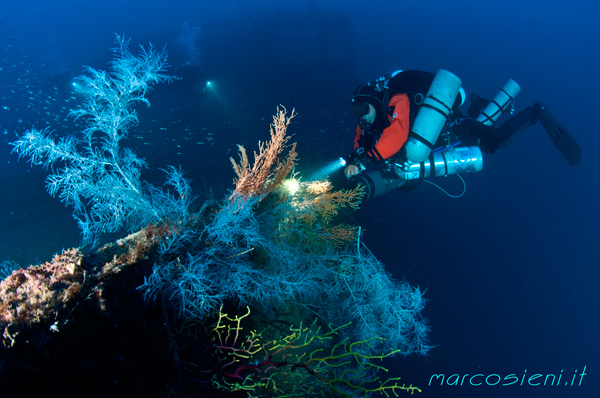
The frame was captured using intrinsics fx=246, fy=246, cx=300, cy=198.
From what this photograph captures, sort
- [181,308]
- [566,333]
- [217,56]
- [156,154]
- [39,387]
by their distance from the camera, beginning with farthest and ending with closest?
[566,333]
[217,56]
[156,154]
[181,308]
[39,387]

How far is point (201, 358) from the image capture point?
7.64 ft

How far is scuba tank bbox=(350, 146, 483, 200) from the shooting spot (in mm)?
5387

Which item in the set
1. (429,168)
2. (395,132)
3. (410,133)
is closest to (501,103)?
(429,168)

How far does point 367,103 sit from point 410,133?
1.02 metres

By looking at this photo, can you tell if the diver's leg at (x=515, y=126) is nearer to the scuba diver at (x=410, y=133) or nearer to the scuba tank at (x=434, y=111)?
the scuba diver at (x=410, y=133)

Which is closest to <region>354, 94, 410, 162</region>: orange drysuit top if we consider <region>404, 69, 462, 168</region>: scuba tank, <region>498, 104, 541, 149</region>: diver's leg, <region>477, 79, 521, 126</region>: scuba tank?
<region>404, 69, 462, 168</region>: scuba tank

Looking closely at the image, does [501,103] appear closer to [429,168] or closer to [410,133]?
[429,168]

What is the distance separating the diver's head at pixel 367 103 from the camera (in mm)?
4750

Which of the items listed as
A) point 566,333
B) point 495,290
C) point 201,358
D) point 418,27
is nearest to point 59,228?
point 201,358

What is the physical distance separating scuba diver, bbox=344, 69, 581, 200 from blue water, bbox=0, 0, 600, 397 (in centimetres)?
275

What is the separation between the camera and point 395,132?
178 inches

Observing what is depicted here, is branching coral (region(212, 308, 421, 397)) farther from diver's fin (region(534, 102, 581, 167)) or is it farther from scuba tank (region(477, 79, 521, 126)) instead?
diver's fin (region(534, 102, 581, 167))

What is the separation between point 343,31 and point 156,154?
47.1 feet

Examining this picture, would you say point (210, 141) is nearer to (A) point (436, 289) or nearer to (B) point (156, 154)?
(B) point (156, 154)
